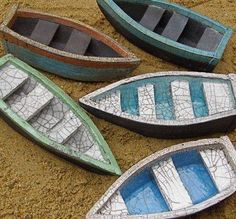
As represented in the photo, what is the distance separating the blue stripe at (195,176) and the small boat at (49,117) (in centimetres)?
55

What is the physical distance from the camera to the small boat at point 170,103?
4.57 meters

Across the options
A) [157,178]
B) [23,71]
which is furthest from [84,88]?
[157,178]

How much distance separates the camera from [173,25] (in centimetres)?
527

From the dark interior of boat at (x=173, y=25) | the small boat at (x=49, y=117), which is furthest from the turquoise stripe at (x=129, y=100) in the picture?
the dark interior of boat at (x=173, y=25)

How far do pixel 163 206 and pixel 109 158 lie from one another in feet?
2.03

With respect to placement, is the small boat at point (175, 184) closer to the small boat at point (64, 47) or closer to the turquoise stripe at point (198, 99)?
the turquoise stripe at point (198, 99)

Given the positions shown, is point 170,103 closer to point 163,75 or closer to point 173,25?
point 163,75

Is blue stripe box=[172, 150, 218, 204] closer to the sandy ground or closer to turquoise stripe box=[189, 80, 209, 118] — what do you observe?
the sandy ground

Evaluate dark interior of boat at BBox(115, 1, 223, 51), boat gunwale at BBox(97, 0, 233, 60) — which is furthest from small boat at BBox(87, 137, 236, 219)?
dark interior of boat at BBox(115, 1, 223, 51)

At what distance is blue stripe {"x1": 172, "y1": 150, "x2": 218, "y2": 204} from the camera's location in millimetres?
4258

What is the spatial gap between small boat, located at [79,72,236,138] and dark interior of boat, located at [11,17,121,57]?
0.50 m

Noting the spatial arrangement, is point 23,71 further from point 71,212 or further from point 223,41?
point 223,41

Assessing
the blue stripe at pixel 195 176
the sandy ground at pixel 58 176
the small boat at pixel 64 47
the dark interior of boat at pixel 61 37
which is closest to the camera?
the blue stripe at pixel 195 176

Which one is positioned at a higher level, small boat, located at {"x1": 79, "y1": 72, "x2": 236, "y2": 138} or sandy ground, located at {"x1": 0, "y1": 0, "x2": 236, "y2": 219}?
small boat, located at {"x1": 79, "y1": 72, "x2": 236, "y2": 138}
